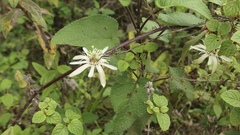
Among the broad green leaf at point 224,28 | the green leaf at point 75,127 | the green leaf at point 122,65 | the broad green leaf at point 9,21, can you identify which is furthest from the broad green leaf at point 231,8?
the broad green leaf at point 9,21

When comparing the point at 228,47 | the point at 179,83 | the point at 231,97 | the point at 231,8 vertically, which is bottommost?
the point at 179,83

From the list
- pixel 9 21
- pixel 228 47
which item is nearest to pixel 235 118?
pixel 228 47

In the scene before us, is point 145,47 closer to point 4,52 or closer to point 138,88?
point 138,88

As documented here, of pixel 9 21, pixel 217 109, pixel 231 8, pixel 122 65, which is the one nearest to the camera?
pixel 231 8

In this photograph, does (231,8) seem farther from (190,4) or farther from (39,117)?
(39,117)

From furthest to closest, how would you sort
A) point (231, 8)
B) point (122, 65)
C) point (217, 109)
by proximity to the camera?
point (217, 109) < point (122, 65) < point (231, 8)

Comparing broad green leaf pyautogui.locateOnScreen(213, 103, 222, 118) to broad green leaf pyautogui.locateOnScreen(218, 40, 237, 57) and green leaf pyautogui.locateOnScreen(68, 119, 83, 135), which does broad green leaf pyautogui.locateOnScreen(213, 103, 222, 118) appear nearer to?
broad green leaf pyautogui.locateOnScreen(218, 40, 237, 57)

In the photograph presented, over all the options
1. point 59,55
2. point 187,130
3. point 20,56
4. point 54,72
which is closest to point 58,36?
point 54,72
